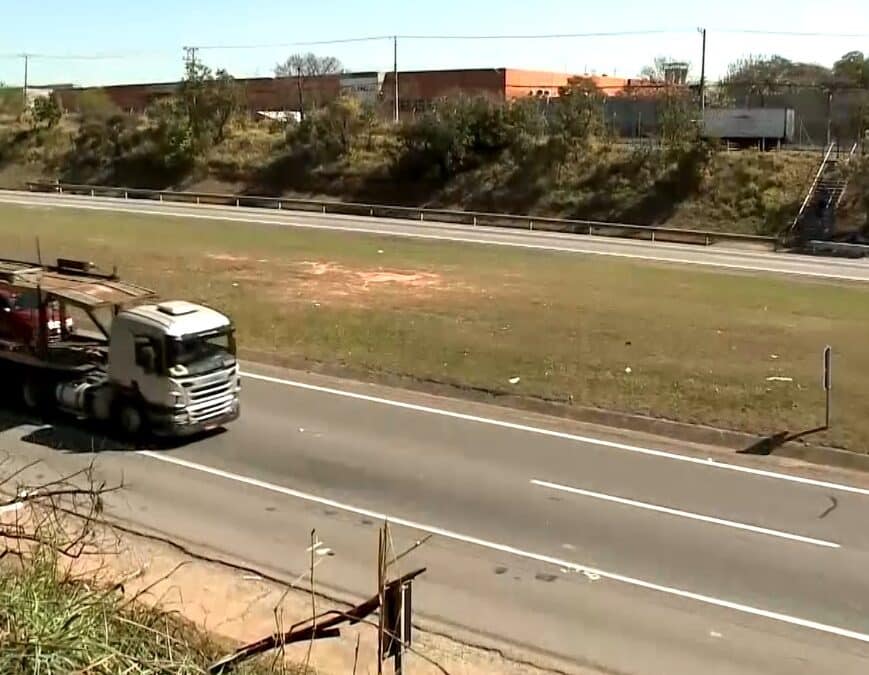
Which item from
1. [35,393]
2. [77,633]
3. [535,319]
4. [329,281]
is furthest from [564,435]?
[329,281]

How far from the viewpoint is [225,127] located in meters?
77.4

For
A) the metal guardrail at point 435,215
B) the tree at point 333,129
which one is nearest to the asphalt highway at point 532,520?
the metal guardrail at point 435,215

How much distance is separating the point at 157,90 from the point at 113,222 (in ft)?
216

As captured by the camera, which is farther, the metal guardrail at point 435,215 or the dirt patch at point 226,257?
the metal guardrail at point 435,215

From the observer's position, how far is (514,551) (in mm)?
13320

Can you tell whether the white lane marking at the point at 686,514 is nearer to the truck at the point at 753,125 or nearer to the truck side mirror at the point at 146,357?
the truck side mirror at the point at 146,357

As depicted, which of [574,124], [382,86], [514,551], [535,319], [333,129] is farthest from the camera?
[382,86]

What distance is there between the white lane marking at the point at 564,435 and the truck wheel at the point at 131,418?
4.83m

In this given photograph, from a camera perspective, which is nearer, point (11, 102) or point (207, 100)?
point (207, 100)

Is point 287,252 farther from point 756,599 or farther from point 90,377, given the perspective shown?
point 756,599

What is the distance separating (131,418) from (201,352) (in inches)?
58.9

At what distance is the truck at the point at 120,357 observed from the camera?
1678cm

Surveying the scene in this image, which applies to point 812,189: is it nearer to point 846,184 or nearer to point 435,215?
point 846,184

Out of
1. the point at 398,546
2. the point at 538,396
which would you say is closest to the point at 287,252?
the point at 538,396
